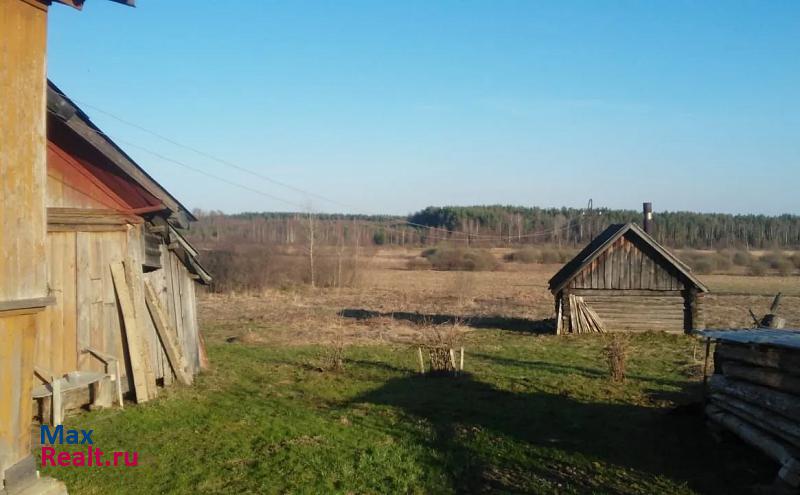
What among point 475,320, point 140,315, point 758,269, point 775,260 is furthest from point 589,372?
point 775,260

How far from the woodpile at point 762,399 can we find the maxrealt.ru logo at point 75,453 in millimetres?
7335

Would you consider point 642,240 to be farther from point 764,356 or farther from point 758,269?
point 758,269

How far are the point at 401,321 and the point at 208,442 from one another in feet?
59.2

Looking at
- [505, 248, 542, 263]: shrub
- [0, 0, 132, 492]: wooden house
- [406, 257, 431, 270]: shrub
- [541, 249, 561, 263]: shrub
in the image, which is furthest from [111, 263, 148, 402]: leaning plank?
[541, 249, 561, 263]: shrub

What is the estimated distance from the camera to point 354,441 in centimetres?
920

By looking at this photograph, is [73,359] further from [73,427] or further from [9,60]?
[9,60]

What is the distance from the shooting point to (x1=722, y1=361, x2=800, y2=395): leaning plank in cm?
774

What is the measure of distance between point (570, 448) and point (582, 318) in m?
14.9

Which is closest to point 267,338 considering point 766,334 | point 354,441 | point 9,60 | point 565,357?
point 565,357

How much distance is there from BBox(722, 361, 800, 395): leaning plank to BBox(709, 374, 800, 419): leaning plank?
7 centimetres

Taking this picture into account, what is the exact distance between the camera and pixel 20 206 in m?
4.94

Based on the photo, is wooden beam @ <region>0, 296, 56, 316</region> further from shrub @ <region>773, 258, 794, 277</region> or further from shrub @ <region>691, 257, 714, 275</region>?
shrub @ <region>773, 258, 794, 277</region>

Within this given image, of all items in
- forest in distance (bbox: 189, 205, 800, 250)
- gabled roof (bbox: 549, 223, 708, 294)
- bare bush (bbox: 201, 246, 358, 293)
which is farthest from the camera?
forest in distance (bbox: 189, 205, 800, 250)

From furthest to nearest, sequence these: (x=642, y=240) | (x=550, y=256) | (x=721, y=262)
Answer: (x=550, y=256) → (x=721, y=262) → (x=642, y=240)
